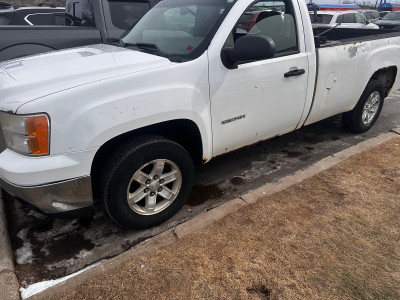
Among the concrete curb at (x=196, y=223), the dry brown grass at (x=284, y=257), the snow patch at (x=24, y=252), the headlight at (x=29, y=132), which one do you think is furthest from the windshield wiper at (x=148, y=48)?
the snow patch at (x=24, y=252)

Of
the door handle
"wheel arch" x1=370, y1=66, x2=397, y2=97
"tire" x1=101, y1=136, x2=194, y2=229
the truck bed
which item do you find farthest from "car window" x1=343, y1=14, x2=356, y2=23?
"tire" x1=101, y1=136, x2=194, y2=229

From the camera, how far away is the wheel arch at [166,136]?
8.23 feet

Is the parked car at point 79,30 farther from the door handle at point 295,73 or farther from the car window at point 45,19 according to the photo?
the door handle at point 295,73

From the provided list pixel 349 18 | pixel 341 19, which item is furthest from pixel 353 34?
pixel 349 18

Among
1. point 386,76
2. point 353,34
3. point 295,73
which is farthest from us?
point 353,34

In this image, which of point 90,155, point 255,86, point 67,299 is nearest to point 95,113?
point 90,155

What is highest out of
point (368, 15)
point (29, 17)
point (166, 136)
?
point (368, 15)

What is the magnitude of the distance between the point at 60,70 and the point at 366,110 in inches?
156

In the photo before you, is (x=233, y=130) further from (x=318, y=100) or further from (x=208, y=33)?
(x=318, y=100)

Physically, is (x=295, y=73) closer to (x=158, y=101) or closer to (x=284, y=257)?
(x=158, y=101)

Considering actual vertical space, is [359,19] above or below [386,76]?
above

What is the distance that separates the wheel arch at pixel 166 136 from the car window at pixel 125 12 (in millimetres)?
2531

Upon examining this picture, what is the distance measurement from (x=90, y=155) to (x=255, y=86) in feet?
5.13

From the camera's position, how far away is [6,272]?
7.43 feet
